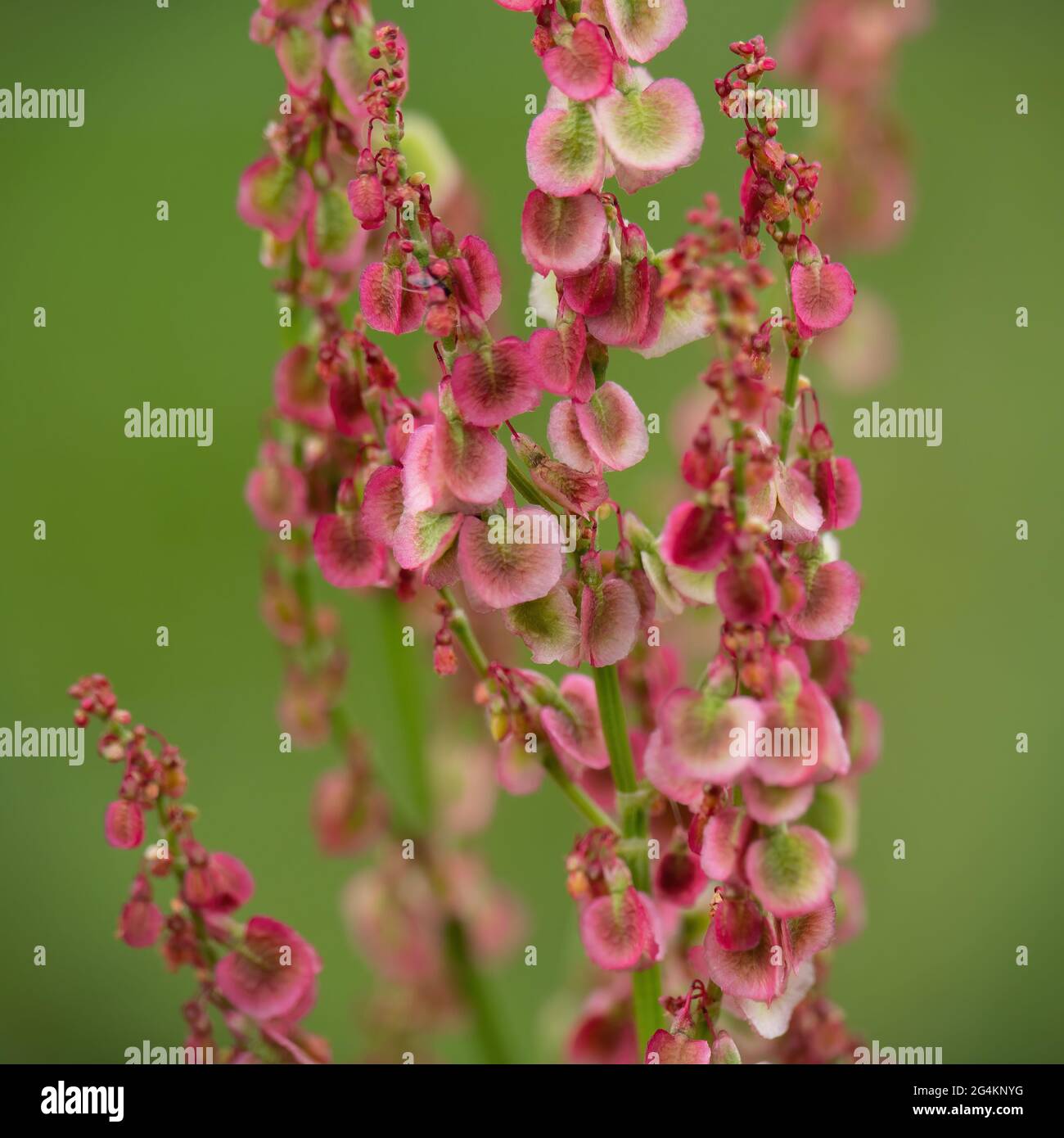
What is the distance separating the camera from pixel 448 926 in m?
0.75

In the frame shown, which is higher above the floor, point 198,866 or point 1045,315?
point 1045,315

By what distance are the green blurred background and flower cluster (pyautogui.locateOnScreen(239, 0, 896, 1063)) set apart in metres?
0.73

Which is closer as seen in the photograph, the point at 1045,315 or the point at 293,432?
the point at 293,432

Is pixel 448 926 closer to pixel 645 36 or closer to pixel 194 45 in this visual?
pixel 645 36

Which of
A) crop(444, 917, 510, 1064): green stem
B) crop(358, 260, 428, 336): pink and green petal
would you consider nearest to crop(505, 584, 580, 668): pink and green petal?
crop(358, 260, 428, 336): pink and green petal

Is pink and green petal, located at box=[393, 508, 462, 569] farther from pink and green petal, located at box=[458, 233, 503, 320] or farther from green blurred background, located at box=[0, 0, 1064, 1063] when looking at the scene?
green blurred background, located at box=[0, 0, 1064, 1063]

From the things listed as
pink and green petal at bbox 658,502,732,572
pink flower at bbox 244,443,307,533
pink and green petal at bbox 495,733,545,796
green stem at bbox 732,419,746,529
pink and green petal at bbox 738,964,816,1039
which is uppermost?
pink flower at bbox 244,443,307,533

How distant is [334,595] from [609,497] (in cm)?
104

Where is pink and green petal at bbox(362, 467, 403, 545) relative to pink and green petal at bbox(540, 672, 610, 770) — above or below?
above

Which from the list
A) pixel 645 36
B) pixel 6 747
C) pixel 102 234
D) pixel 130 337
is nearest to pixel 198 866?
pixel 645 36

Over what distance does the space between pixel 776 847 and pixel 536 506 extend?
5.2 inches

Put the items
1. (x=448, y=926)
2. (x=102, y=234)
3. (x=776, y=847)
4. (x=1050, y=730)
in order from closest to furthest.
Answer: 1. (x=776, y=847)
2. (x=448, y=926)
3. (x=1050, y=730)
4. (x=102, y=234)

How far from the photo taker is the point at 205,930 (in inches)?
20.4

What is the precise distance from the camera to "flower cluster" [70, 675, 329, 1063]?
0.49 metres
